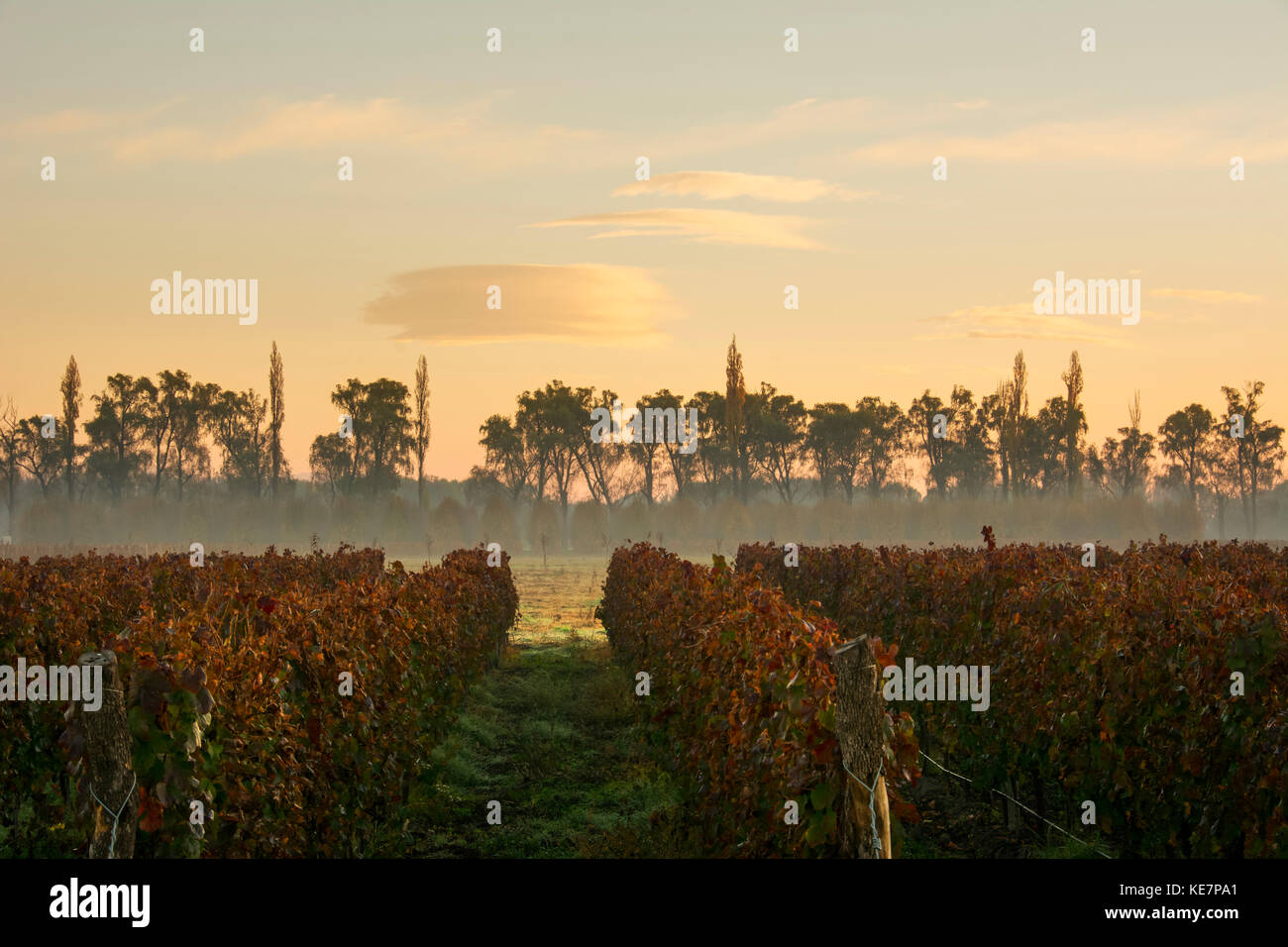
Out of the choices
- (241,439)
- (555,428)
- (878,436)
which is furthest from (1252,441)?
(241,439)

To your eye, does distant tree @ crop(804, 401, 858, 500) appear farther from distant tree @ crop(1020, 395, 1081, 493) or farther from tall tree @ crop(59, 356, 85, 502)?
tall tree @ crop(59, 356, 85, 502)

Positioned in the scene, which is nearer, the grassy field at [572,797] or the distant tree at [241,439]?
the grassy field at [572,797]

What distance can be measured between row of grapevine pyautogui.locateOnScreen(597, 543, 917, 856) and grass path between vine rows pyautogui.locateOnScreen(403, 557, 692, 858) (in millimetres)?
521

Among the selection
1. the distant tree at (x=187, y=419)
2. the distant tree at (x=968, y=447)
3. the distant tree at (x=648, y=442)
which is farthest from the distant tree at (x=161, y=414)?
the distant tree at (x=968, y=447)

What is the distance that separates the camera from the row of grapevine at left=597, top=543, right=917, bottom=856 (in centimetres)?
430

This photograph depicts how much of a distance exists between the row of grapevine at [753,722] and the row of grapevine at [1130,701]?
5.20ft

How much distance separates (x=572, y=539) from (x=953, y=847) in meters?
63.2

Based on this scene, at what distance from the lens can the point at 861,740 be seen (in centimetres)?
400

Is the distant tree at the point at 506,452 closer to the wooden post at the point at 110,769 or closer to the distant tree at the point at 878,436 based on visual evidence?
the distant tree at the point at 878,436

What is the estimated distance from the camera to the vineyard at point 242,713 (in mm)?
4375

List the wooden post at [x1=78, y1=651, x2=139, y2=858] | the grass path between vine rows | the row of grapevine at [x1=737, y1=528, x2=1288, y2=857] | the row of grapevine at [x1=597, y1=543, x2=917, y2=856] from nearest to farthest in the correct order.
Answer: the wooden post at [x1=78, y1=651, x2=139, y2=858] → the row of grapevine at [x1=597, y1=543, x2=917, y2=856] → the row of grapevine at [x1=737, y1=528, x2=1288, y2=857] → the grass path between vine rows

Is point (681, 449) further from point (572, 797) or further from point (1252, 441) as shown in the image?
point (572, 797)

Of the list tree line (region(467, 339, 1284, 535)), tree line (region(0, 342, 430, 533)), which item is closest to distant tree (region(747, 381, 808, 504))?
tree line (region(467, 339, 1284, 535))
